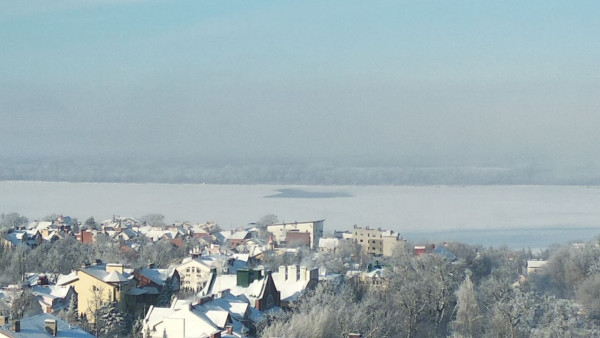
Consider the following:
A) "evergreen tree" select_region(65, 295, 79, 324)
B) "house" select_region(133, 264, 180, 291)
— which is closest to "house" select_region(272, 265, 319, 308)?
"house" select_region(133, 264, 180, 291)

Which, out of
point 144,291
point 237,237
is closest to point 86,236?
point 237,237

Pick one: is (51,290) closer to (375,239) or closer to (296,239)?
(296,239)

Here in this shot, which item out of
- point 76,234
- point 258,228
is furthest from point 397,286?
point 258,228

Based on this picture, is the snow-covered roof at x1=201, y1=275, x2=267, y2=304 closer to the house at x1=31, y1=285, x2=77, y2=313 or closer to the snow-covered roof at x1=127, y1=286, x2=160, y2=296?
the snow-covered roof at x1=127, y1=286, x2=160, y2=296

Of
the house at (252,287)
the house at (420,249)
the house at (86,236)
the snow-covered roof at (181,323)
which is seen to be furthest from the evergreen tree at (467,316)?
the house at (86,236)

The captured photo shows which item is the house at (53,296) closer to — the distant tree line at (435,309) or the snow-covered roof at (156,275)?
the snow-covered roof at (156,275)

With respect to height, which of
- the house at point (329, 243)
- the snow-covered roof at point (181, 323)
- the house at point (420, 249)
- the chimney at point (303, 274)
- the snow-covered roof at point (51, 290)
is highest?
the chimney at point (303, 274)
